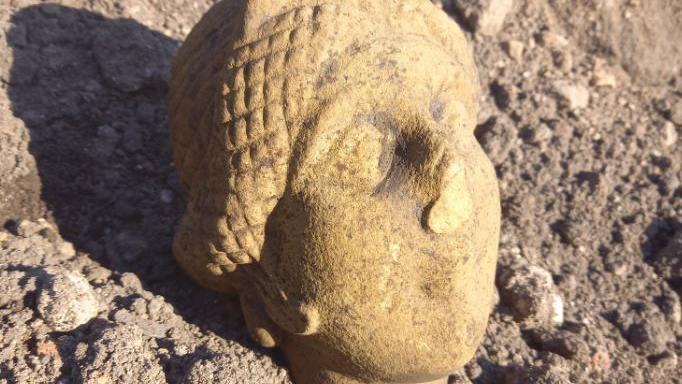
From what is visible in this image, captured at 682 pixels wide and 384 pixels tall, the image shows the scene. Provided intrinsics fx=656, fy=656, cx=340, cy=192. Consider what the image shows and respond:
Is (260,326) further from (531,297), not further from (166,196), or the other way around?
(531,297)

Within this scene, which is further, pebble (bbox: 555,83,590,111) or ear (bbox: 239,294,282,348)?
pebble (bbox: 555,83,590,111)

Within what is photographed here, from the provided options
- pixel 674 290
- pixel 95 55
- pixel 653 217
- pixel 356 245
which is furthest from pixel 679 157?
pixel 95 55

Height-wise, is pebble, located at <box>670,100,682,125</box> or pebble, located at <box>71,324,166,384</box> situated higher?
pebble, located at <box>670,100,682,125</box>

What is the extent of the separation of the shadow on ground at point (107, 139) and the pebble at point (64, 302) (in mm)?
324

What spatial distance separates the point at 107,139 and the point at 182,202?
0.41 meters

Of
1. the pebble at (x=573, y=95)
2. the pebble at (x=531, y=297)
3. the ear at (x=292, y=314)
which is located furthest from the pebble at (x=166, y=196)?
the pebble at (x=573, y=95)

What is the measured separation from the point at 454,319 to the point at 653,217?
1.66 metres

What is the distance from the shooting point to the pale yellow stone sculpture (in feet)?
5.97

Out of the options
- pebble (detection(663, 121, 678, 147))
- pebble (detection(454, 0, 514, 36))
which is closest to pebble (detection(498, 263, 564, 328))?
pebble (detection(663, 121, 678, 147))

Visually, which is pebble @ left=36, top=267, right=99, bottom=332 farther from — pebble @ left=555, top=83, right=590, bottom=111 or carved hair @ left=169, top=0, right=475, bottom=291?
pebble @ left=555, top=83, right=590, bottom=111

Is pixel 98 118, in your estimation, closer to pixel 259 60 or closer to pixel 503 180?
pixel 259 60

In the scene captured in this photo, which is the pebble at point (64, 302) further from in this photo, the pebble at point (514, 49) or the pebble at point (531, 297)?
the pebble at point (514, 49)

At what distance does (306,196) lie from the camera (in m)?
1.85

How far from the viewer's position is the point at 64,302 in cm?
197
